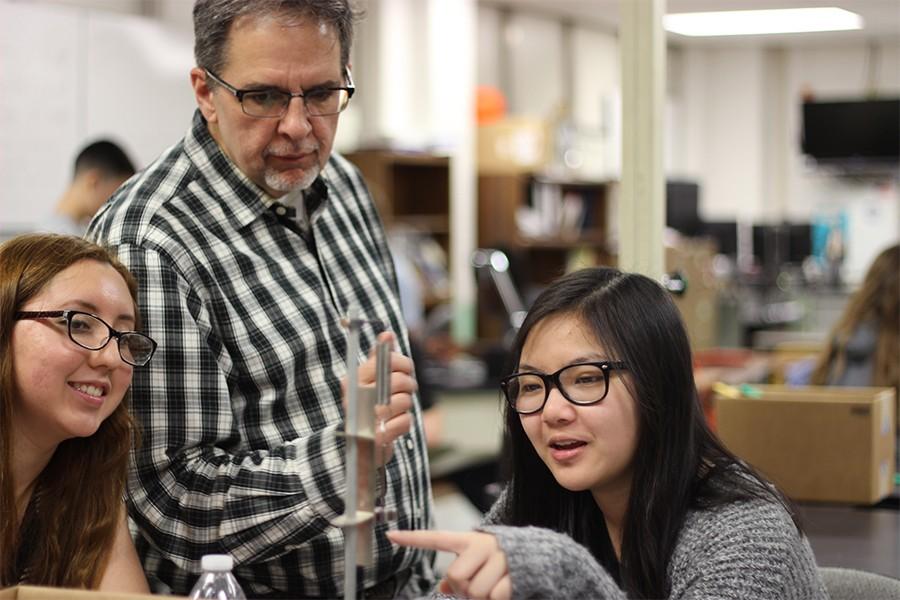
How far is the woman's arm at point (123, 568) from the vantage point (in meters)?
1.50

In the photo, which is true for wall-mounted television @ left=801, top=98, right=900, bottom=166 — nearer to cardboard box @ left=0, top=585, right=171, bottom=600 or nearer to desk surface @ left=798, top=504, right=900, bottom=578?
desk surface @ left=798, top=504, right=900, bottom=578

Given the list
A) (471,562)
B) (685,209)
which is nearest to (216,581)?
(471,562)

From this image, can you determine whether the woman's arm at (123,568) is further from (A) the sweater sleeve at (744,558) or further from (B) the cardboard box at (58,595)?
(A) the sweater sleeve at (744,558)

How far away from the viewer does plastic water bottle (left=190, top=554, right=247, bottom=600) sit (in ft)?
3.59

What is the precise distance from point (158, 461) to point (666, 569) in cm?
66

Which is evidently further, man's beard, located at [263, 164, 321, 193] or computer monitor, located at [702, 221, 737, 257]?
computer monitor, located at [702, 221, 737, 257]

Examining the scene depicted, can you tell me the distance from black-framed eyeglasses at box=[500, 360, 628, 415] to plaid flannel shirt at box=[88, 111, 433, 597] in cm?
24

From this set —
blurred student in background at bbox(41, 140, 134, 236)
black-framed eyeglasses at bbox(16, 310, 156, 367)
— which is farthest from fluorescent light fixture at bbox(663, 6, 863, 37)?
black-framed eyeglasses at bbox(16, 310, 156, 367)

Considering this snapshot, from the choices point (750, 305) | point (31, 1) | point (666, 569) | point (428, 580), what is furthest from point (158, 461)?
point (750, 305)

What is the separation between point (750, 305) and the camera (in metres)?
8.95

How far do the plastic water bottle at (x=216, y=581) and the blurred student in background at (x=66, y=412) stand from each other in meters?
0.39

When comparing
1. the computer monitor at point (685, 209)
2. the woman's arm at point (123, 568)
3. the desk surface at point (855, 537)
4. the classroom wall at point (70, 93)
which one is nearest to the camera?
the woman's arm at point (123, 568)

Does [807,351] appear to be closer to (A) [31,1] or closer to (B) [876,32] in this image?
(A) [31,1]

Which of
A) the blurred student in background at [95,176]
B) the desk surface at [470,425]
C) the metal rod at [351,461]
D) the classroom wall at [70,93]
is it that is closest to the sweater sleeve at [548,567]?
the metal rod at [351,461]
